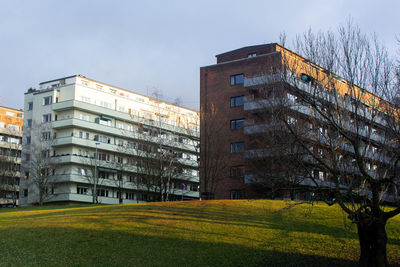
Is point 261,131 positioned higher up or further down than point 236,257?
higher up

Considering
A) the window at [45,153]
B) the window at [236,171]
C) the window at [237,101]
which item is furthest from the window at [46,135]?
the window at [236,171]

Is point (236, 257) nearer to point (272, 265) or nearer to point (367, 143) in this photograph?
point (272, 265)

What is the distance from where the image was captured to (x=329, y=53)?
17906 millimetres

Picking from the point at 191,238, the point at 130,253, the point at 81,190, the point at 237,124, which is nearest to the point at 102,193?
the point at 81,190

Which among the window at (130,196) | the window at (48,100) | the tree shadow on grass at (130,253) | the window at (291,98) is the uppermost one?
the window at (48,100)

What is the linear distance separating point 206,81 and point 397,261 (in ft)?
137

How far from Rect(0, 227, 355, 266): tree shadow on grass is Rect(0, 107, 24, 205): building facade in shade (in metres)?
53.9

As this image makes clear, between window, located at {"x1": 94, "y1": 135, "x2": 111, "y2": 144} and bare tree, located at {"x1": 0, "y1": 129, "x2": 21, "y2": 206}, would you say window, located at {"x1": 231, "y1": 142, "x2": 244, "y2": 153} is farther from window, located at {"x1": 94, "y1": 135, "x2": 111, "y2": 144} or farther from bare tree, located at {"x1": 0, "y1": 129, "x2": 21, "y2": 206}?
bare tree, located at {"x1": 0, "y1": 129, "x2": 21, "y2": 206}

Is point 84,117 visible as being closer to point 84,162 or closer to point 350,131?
point 84,162

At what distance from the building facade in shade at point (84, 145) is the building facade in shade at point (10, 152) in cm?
238

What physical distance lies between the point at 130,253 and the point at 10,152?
233 feet

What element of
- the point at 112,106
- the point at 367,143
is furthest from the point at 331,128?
the point at 112,106

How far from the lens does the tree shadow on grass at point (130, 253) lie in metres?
19.5

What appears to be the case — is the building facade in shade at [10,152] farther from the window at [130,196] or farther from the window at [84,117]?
the window at [130,196]
